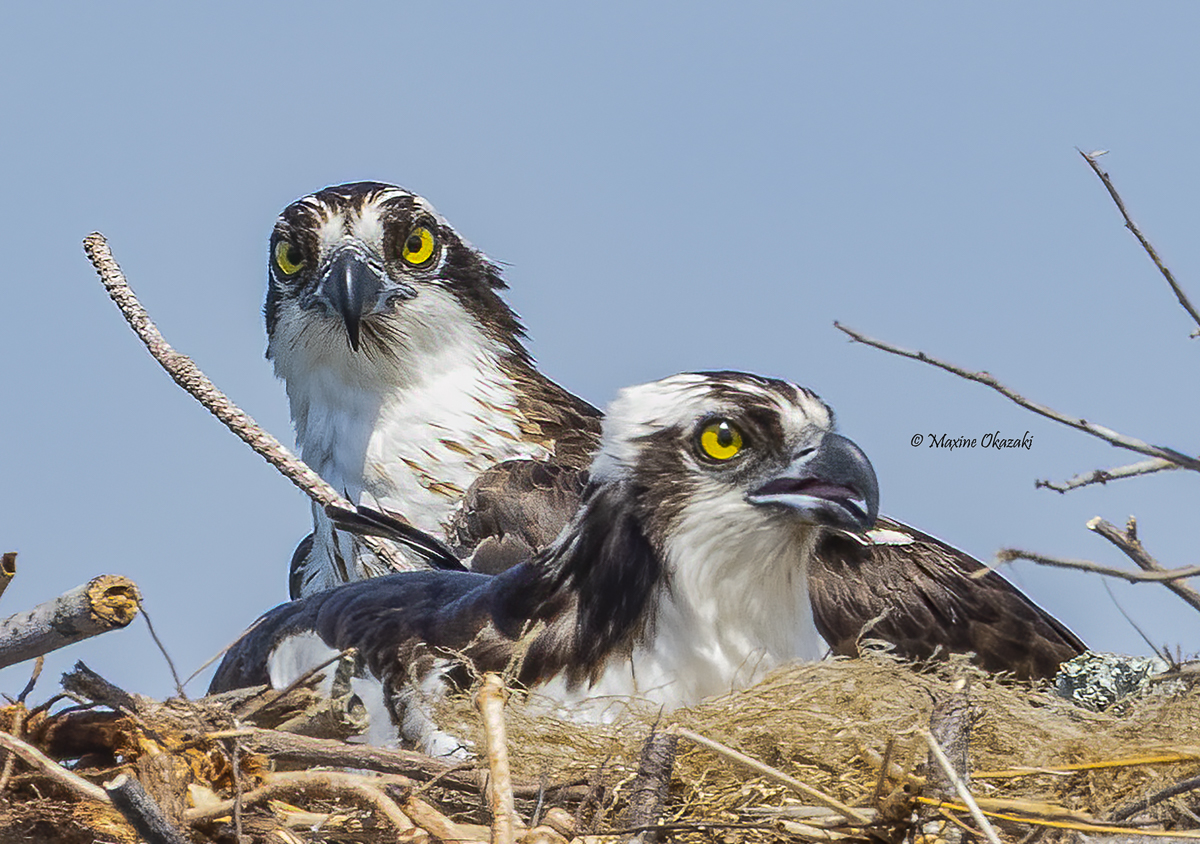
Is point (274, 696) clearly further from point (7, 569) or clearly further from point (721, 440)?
point (721, 440)

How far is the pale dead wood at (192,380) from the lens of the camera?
17.2 feet

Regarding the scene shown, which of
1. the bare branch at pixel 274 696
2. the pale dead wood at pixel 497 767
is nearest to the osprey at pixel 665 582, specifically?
the bare branch at pixel 274 696

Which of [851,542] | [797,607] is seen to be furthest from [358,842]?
[851,542]

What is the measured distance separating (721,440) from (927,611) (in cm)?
146

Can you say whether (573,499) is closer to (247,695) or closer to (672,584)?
(672,584)

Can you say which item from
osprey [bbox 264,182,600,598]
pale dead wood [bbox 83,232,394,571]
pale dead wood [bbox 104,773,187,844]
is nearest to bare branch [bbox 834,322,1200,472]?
pale dead wood [bbox 104,773,187,844]

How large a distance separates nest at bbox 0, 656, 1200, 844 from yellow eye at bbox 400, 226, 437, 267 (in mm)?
3455

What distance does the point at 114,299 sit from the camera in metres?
5.27

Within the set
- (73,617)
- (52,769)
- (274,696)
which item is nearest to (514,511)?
(274,696)

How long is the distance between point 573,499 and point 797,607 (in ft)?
5.36

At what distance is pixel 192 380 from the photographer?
5.48 metres

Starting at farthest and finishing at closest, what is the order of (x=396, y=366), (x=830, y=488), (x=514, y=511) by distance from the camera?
1. (x=396, y=366)
2. (x=514, y=511)
3. (x=830, y=488)

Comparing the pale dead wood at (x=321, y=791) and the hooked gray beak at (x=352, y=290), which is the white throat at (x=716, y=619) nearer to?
the pale dead wood at (x=321, y=791)

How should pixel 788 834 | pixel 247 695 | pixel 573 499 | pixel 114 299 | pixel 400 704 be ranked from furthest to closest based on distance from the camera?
1. pixel 573 499
2. pixel 114 299
3. pixel 400 704
4. pixel 247 695
5. pixel 788 834
